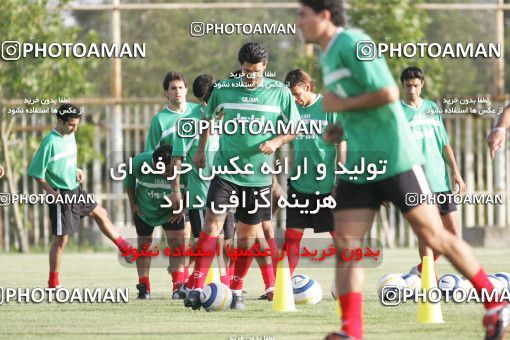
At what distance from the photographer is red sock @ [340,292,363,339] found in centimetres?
759

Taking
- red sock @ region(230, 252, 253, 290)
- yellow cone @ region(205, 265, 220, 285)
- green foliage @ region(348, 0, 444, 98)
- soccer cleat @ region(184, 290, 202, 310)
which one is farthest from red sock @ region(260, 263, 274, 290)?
green foliage @ region(348, 0, 444, 98)

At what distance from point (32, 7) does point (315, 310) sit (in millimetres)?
13210

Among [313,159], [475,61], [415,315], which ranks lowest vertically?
[415,315]

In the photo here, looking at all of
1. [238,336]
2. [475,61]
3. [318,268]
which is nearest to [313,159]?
[238,336]

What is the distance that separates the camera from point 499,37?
2411 cm

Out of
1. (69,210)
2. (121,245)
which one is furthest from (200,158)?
(121,245)

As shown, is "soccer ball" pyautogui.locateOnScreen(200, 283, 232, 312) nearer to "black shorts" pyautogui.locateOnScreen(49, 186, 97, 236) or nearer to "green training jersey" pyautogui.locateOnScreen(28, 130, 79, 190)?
"black shorts" pyautogui.locateOnScreen(49, 186, 97, 236)

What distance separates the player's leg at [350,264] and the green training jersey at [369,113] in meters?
0.26

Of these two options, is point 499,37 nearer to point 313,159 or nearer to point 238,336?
point 313,159

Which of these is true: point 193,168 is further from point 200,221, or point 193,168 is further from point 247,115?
point 247,115
